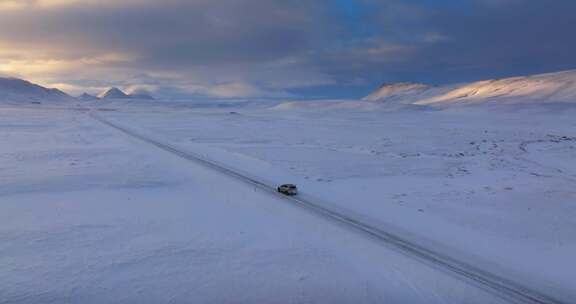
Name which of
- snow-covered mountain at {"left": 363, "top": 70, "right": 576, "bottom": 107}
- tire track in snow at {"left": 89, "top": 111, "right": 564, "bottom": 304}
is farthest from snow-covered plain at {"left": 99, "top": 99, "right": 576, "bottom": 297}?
snow-covered mountain at {"left": 363, "top": 70, "right": 576, "bottom": 107}

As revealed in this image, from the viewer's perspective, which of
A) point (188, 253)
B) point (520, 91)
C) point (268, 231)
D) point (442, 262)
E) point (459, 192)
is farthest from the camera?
point (520, 91)

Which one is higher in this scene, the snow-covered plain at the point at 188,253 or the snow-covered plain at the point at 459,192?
the snow-covered plain at the point at 459,192

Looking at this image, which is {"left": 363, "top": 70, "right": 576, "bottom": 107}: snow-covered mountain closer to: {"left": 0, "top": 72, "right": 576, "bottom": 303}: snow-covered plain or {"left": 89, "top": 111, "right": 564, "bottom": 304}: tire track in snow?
{"left": 0, "top": 72, "right": 576, "bottom": 303}: snow-covered plain

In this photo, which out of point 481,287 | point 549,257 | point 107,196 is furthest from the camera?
point 107,196

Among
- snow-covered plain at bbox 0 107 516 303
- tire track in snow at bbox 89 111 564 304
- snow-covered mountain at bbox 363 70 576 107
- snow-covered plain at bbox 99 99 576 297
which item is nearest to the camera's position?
snow-covered plain at bbox 0 107 516 303

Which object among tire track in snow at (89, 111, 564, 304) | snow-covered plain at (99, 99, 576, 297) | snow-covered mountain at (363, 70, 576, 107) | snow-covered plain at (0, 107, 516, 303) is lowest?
snow-covered plain at (0, 107, 516, 303)

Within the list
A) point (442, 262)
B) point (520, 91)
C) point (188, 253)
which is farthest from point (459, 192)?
point (520, 91)

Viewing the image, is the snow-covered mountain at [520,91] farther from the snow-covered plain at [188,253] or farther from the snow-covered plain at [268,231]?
the snow-covered plain at [188,253]

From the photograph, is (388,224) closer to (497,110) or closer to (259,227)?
(259,227)

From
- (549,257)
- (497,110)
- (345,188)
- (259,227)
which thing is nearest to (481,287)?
(549,257)

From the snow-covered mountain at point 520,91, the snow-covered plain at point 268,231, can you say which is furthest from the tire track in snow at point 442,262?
the snow-covered mountain at point 520,91

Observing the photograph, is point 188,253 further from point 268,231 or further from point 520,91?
point 520,91
